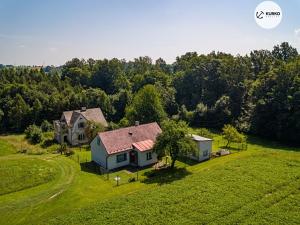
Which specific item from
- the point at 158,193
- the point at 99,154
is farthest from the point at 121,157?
the point at 158,193

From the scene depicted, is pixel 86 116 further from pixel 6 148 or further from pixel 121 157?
pixel 121 157

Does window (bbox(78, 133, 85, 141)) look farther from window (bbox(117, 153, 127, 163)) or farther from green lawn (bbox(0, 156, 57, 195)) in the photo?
window (bbox(117, 153, 127, 163))

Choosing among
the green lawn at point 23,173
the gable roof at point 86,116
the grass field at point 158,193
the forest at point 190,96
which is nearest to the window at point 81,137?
the gable roof at point 86,116

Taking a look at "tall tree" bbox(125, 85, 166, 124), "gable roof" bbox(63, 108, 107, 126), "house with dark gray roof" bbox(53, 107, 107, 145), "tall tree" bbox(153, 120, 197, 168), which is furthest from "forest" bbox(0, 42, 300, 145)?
"tall tree" bbox(153, 120, 197, 168)

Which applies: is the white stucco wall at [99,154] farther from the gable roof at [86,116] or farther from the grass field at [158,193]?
the gable roof at [86,116]

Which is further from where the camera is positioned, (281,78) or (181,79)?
(181,79)

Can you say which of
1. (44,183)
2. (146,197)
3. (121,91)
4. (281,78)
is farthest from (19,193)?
(281,78)

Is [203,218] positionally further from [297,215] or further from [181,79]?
[181,79]
